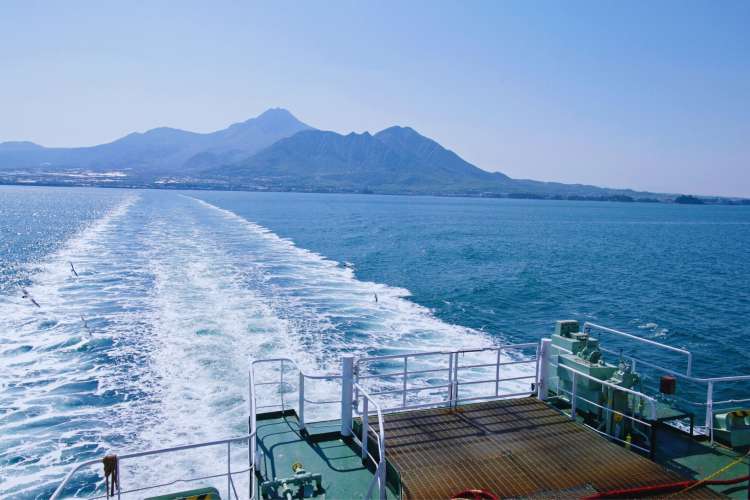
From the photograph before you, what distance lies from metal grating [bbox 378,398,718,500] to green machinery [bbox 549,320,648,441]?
45 cm

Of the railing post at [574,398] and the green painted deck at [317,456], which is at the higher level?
the railing post at [574,398]

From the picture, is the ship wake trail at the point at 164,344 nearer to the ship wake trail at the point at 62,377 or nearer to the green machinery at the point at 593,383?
Result: the ship wake trail at the point at 62,377

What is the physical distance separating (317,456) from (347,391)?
3.19 ft

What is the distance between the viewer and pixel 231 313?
20.3 meters

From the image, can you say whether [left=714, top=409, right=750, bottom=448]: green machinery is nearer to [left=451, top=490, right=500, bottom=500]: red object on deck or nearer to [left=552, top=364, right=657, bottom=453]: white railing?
[left=552, top=364, right=657, bottom=453]: white railing

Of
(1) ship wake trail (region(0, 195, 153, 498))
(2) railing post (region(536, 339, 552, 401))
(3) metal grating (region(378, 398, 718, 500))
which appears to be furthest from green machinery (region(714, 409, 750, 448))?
(1) ship wake trail (region(0, 195, 153, 498))

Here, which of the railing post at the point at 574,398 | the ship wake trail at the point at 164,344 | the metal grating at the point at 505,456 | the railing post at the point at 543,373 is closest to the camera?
the metal grating at the point at 505,456

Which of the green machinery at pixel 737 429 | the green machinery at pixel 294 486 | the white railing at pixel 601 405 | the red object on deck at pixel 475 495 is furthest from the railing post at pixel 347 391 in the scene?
the green machinery at pixel 737 429

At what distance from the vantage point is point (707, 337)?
73.2 ft

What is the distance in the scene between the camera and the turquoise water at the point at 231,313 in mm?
11988

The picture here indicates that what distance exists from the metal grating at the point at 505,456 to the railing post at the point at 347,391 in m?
0.63

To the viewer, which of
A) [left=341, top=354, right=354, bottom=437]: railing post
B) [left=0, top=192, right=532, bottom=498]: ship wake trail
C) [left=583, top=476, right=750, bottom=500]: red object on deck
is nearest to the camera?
[left=583, top=476, right=750, bottom=500]: red object on deck

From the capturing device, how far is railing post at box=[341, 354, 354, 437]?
7.50 meters

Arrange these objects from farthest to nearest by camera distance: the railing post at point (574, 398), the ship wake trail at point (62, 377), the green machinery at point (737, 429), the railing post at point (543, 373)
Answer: the ship wake trail at point (62, 377) → the railing post at point (543, 373) → the railing post at point (574, 398) → the green machinery at point (737, 429)
